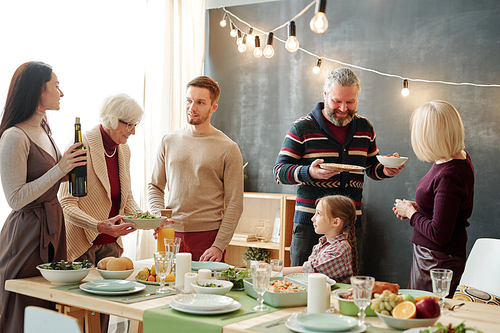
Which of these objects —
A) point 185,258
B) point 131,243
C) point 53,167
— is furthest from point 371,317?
point 131,243

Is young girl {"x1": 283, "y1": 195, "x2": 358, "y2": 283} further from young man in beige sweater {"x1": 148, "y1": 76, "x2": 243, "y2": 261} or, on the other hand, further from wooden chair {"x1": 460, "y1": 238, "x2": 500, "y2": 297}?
wooden chair {"x1": 460, "y1": 238, "x2": 500, "y2": 297}

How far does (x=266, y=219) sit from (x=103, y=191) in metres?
2.32

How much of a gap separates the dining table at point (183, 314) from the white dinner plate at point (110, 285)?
1.5 inches

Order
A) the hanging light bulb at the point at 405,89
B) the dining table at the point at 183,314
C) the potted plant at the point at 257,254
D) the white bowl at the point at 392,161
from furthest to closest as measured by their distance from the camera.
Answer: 1. the potted plant at the point at 257,254
2. the hanging light bulb at the point at 405,89
3. the white bowl at the point at 392,161
4. the dining table at the point at 183,314

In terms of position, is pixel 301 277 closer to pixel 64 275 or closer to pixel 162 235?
pixel 162 235

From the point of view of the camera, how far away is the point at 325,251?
7.51 feet

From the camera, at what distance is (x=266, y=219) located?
15.5 feet

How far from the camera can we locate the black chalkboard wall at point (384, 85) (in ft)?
12.3

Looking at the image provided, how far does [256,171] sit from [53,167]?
2.75 m

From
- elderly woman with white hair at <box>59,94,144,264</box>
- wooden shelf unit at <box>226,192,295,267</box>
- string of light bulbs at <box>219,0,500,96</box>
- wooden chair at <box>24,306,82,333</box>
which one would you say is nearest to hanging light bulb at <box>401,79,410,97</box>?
string of light bulbs at <box>219,0,500,96</box>

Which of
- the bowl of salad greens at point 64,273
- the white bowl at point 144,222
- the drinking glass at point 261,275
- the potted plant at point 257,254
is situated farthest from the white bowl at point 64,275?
the potted plant at point 257,254

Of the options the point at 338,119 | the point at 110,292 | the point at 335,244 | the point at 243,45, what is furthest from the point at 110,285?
the point at 243,45

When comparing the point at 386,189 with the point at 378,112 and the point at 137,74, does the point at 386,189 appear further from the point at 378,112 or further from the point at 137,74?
the point at 137,74

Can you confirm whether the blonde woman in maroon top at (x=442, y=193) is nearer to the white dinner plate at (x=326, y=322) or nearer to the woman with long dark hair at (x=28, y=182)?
the white dinner plate at (x=326, y=322)
